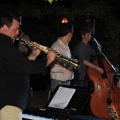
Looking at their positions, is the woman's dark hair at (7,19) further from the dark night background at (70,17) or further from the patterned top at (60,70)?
the dark night background at (70,17)

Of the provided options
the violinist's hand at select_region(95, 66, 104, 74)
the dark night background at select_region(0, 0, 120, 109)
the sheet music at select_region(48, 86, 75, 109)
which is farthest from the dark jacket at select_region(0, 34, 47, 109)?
the dark night background at select_region(0, 0, 120, 109)

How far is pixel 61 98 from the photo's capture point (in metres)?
4.25

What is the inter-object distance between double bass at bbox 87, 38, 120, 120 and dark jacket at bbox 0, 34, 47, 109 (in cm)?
261

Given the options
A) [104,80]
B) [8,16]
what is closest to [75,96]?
[8,16]

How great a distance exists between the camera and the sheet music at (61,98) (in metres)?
4.23

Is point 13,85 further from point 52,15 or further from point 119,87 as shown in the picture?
point 52,15

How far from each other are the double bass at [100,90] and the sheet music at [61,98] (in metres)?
1.71

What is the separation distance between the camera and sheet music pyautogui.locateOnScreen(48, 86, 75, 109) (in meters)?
4.23

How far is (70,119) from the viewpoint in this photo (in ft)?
12.0

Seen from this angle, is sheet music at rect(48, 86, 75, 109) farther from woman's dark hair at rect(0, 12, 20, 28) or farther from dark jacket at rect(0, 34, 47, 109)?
woman's dark hair at rect(0, 12, 20, 28)

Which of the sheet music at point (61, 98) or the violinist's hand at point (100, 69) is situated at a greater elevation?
the violinist's hand at point (100, 69)

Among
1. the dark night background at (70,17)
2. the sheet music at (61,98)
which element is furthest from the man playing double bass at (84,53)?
the dark night background at (70,17)

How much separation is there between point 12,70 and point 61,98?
38.4 inches

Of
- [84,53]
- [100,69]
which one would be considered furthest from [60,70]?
[84,53]
